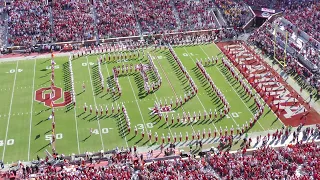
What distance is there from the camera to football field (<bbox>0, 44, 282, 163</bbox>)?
3125 centimetres

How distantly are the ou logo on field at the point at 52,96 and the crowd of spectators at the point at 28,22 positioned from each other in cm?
970

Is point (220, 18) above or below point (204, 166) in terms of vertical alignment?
below

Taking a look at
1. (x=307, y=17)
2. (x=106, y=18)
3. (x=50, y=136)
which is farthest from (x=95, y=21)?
(x=50, y=136)

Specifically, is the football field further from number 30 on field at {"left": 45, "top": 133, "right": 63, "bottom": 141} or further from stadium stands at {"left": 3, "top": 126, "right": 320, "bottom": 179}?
stadium stands at {"left": 3, "top": 126, "right": 320, "bottom": 179}

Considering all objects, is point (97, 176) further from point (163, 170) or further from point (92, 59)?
point (92, 59)

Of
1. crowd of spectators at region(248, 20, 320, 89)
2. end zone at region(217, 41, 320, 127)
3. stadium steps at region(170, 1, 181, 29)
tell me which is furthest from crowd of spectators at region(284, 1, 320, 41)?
stadium steps at region(170, 1, 181, 29)

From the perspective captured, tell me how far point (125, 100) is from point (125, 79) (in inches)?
137

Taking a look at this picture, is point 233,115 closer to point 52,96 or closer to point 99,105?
point 99,105

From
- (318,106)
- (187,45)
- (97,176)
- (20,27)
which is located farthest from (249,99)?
(20,27)

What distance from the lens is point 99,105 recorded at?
35.1m

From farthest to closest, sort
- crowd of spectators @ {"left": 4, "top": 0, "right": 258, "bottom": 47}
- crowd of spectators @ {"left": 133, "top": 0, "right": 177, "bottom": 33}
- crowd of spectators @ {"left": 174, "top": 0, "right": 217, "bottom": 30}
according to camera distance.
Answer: crowd of spectators @ {"left": 174, "top": 0, "right": 217, "bottom": 30}, crowd of spectators @ {"left": 133, "top": 0, "right": 177, "bottom": 33}, crowd of spectators @ {"left": 4, "top": 0, "right": 258, "bottom": 47}

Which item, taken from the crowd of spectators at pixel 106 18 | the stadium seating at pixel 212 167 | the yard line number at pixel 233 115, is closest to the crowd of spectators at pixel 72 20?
the crowd of spectators at pixel 106 18

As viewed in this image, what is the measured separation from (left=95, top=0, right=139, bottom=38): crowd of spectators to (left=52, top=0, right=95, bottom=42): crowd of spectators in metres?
0.89

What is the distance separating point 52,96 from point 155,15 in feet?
56.4
